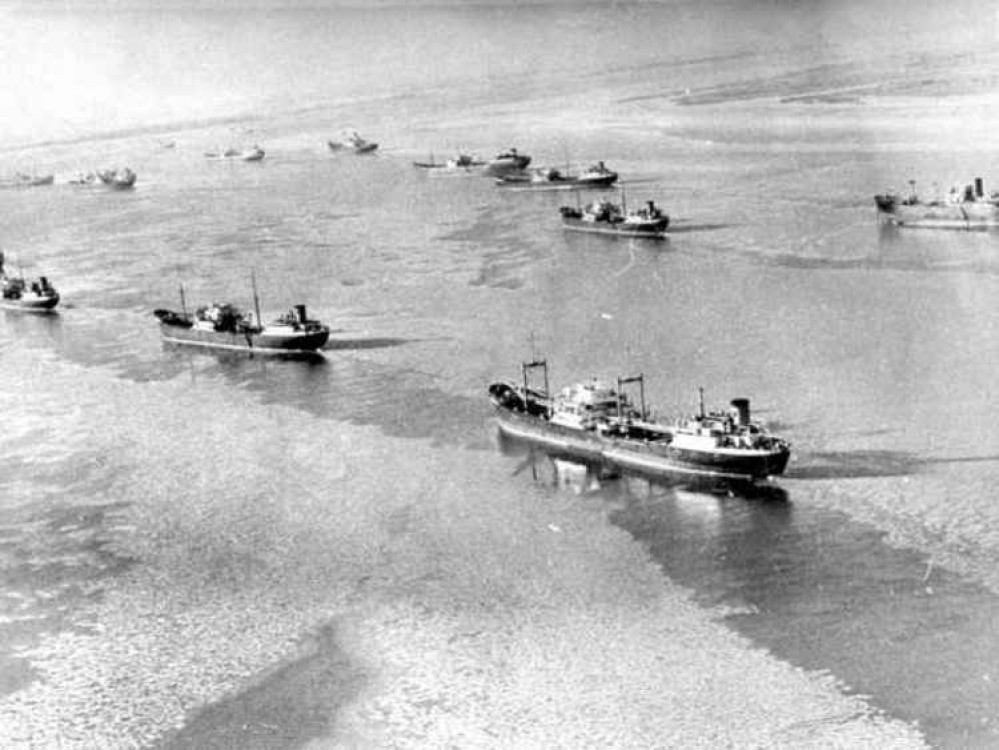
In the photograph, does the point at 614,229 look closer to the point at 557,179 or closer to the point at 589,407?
the point at 557,179

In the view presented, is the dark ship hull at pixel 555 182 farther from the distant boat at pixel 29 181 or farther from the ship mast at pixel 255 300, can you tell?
the distant boat at pixel 29 181

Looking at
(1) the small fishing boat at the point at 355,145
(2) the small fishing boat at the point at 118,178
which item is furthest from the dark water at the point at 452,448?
(1) the small fishing boat at the point at 355,145

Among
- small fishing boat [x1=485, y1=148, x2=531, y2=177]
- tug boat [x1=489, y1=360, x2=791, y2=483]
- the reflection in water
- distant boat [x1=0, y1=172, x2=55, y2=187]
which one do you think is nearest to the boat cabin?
tug boat [x1=489, y1=360, x2=791, y2=483]

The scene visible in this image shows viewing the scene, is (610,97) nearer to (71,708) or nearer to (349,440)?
(349,440)

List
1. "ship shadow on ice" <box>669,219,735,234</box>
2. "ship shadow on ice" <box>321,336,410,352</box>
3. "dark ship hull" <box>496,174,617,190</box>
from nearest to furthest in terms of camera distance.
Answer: "ship shadow on ice" <box>321,336,410,352</box> → "ship shadow on ice" <box>669,219,735,234</box> → "dark ship hull" <box>496,174,617,190</box>

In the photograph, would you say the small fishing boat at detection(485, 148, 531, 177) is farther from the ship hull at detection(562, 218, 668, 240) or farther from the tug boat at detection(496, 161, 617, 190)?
the ship hull at detection(562, 218, 668, 240)

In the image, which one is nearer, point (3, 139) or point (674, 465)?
point (674, 465)

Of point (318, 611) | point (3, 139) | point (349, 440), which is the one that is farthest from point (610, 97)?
point (318, 611)
